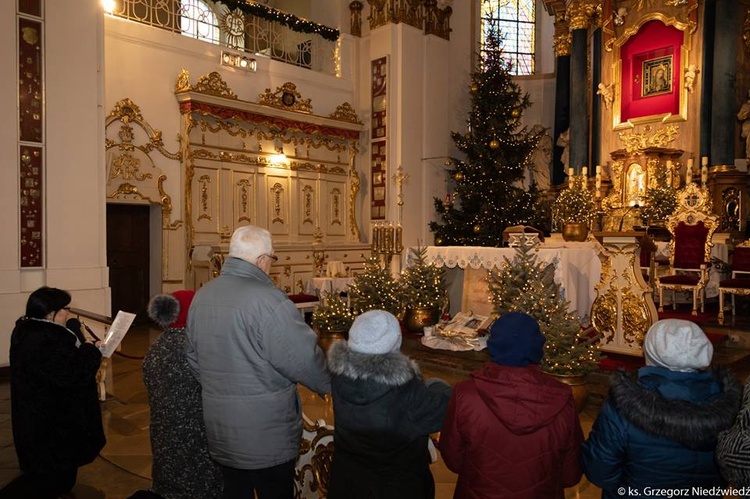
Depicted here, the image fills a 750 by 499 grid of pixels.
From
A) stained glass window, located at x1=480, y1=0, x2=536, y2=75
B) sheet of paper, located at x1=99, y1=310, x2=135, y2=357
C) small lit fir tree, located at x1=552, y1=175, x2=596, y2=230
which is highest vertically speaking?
stained glass window, located at x1=480, y1=0, x2=536, y2=75

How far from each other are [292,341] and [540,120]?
45.7ft

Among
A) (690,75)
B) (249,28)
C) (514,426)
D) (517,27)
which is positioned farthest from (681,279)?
(517,27)

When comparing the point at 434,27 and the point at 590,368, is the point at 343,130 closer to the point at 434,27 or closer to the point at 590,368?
the point at 434,27

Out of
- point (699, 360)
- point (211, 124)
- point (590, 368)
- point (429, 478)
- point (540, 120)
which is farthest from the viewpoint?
point (540, 120)

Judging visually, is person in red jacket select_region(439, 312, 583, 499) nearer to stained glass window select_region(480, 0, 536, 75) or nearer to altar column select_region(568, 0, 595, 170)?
altar column select_region(568, 0, 595, 170)

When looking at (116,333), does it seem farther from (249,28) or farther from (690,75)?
(690,75)

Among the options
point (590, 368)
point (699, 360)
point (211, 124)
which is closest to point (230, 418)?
point (699, 360)

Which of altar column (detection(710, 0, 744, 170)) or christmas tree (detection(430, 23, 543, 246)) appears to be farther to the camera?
christmas tree (detection(430, 23, 543, 246))

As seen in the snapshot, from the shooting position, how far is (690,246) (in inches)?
355

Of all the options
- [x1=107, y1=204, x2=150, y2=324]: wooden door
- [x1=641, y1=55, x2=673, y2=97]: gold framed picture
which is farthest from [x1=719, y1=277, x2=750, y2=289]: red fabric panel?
[x1=107, y1=204, x2=150, y2=324]: wooden door

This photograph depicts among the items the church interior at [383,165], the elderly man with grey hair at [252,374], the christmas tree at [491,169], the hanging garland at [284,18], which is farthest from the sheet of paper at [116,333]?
the christmas tree at [491,169]

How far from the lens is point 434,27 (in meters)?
14.2

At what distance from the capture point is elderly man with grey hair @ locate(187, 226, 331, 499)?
252cm

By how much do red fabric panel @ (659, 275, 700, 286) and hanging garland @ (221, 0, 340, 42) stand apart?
835 centimetres
